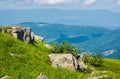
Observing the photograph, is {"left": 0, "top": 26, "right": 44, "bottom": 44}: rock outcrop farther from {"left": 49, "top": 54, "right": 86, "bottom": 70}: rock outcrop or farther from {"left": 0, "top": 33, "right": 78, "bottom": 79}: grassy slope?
{"left": 49, "top": 54, "right": 86, "bottom": 70}: rock outcrop

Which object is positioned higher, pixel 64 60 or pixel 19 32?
pixel 19 32

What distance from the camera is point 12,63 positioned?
44.8 m

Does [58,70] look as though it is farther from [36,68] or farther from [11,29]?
[11,29]

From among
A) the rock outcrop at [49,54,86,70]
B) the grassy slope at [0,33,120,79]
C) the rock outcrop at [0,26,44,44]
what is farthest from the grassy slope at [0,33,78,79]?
the rock outcrop at [0,26,44,44]

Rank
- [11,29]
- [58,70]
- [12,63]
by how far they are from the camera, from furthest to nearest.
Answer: [11,29], [12,63], [58,70]

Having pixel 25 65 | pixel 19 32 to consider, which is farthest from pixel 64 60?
pixel 19 32

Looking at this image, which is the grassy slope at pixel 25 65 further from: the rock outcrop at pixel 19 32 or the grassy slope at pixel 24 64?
the rock outcrop at pixel 19 32

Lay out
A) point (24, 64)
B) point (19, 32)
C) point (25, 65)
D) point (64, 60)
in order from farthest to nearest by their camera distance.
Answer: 1. point (19, 32)
2. point (64, 60)
3. point (24, 64)
4. point (25, 65)

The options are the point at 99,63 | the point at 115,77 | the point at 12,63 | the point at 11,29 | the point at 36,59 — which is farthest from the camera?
the point at 99,63

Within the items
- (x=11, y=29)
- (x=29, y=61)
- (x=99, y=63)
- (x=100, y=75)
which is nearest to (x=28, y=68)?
(x=29, y=61)

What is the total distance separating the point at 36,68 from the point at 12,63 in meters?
4.07

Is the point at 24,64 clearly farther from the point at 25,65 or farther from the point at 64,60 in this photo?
the point at 64,60

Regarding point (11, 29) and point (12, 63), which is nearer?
point (12, 63)

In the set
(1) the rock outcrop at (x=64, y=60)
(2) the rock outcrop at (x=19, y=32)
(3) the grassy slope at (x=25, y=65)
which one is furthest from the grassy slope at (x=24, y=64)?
(2) the rock outcrop at (x=19, y=32)
